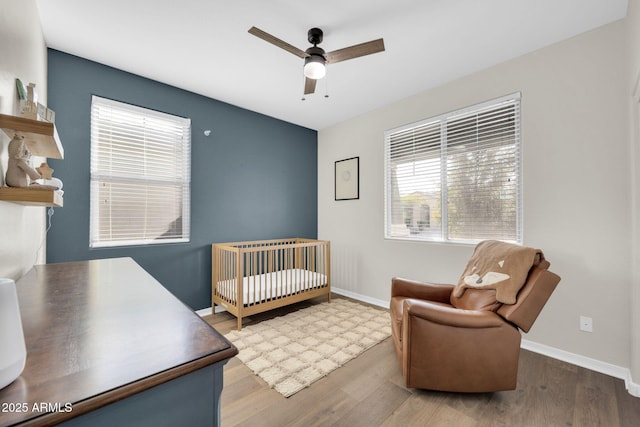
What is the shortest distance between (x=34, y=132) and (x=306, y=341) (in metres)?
2.29

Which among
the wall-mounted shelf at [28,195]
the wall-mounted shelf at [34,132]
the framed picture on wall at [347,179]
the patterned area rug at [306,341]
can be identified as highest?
the framed picture on wall at [347,179]

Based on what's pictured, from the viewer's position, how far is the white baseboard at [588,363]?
1.83 metres

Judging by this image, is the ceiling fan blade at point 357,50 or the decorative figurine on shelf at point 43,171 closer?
the decorative figurine on shelf at point 43,171

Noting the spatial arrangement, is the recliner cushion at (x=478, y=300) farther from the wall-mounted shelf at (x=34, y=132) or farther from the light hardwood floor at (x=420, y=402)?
the wall-mounted shelf at (x=34, y=132)

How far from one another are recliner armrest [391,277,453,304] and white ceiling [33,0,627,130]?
6.71ft

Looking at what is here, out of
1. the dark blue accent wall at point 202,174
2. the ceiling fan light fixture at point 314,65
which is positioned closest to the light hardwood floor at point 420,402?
the dark blue accent wall at point 202,174

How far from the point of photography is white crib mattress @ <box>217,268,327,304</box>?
2893mm

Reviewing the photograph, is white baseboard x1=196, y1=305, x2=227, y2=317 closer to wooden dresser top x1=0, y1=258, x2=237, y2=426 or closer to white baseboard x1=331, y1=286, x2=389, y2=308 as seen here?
white baseboard x1=331, y1=286, x2=389, y2=308

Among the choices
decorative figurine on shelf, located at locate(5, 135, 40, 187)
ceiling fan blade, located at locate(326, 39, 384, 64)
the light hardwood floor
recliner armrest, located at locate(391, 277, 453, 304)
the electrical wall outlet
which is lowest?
the light hardwood floor

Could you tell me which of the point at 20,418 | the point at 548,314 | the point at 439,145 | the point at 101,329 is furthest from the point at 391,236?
the point at 20,418

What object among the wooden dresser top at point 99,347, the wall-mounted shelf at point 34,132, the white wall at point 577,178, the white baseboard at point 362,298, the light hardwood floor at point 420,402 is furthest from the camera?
the white baseboard at point 362,298

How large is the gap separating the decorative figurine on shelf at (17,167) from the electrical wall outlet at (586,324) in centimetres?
360

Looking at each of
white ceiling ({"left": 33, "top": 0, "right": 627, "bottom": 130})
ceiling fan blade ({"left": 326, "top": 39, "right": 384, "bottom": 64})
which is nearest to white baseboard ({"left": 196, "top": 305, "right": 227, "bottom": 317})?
white ceiling ({"left": 33, "top": 0, "right": 627, "bottom": 130})

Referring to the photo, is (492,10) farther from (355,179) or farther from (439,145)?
(355,179)
